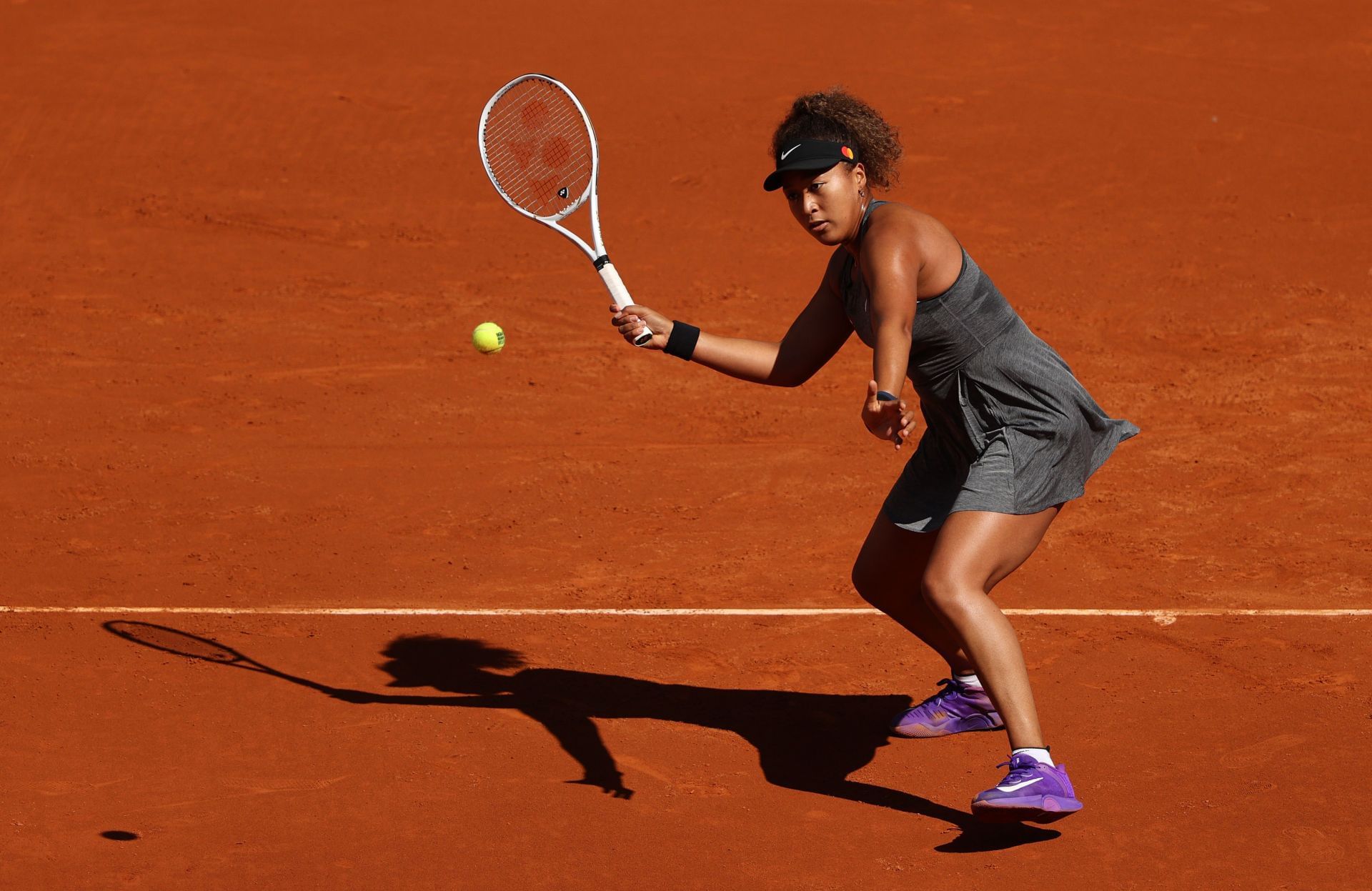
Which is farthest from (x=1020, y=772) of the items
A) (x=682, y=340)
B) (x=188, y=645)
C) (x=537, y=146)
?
(x=188, y=645)

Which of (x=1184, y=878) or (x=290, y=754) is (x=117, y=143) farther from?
(x=1184, y=878)

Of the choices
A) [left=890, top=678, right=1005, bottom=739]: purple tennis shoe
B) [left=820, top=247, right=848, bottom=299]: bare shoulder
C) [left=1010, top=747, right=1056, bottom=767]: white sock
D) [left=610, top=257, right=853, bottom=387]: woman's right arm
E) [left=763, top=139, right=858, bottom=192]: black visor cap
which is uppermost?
[left=763, top=139, right=858, bottom=192]: black visor cap

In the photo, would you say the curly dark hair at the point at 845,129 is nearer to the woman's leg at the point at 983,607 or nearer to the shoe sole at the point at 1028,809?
the woman's leg at the point at 983,607

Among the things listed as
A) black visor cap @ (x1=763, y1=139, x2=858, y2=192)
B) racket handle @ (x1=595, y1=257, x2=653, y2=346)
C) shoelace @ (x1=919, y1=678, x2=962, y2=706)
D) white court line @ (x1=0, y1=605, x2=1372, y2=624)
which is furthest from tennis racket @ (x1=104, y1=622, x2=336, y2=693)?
black visor cap @ (x1=763, y1=139, x2=858, y2=192)

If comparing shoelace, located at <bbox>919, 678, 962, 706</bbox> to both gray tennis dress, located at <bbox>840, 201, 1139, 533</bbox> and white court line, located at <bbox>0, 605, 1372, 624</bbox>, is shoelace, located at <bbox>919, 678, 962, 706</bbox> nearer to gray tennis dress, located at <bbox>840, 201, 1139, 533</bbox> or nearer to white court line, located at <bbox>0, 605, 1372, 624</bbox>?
gray tennis dress, located at <bbox>840, 201, 1139, 533</bbox>

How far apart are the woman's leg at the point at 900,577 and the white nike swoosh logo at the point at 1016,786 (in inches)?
27.1

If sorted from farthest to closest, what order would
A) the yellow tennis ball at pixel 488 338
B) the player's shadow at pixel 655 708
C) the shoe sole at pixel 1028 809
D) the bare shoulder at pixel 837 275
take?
the yellow tennis ball at pixel 488 338 → the player's shadow at pixel 655 708 → the bare shoulder at pixel 837 275 → the shoe sole at pixel 1028 809

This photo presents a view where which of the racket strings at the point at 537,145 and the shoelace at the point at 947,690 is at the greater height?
the racket strings at the point at 537,145

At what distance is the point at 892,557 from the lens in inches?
187

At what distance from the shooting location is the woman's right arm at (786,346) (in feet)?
15.2

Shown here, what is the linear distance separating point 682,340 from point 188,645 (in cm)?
260

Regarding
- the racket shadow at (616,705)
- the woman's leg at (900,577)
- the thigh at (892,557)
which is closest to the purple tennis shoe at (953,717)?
the racket shadow at (616,705)

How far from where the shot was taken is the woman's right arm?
182 inches

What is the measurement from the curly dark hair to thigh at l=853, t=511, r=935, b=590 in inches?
44.1
